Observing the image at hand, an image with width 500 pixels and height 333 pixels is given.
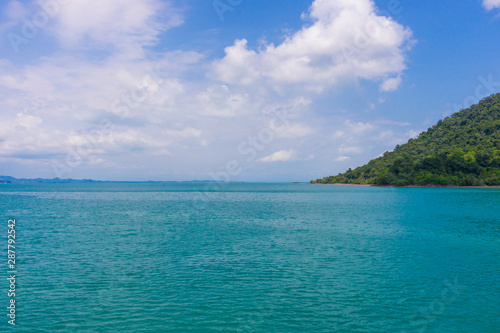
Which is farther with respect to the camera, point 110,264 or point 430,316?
point 110,264

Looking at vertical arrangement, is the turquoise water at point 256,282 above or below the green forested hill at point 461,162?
below

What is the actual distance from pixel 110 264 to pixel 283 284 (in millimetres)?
12495

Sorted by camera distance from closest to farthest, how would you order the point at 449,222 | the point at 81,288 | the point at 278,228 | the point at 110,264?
the point at 81,288, the point at 110,264, the point at 278,228, the point at 449,222

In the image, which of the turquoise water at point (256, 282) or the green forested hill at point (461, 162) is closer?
the turquoise water at point (256, 282)

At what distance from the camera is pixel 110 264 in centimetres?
2309

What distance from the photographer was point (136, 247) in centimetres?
2908

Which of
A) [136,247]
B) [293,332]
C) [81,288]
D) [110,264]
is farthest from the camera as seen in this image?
[136,247]

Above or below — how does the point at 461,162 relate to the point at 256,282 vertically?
above

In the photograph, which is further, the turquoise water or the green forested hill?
the green forested hill

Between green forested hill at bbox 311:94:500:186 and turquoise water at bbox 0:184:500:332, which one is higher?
green forested hill at bbox 311:94:500:186

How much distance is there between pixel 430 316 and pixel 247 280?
961cm

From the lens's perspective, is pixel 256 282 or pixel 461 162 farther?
pixel 461 162

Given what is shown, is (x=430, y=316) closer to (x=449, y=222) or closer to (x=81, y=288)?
(x=81, y=288)

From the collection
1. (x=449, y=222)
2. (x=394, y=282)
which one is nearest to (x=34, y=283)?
(x=394, y=282)
